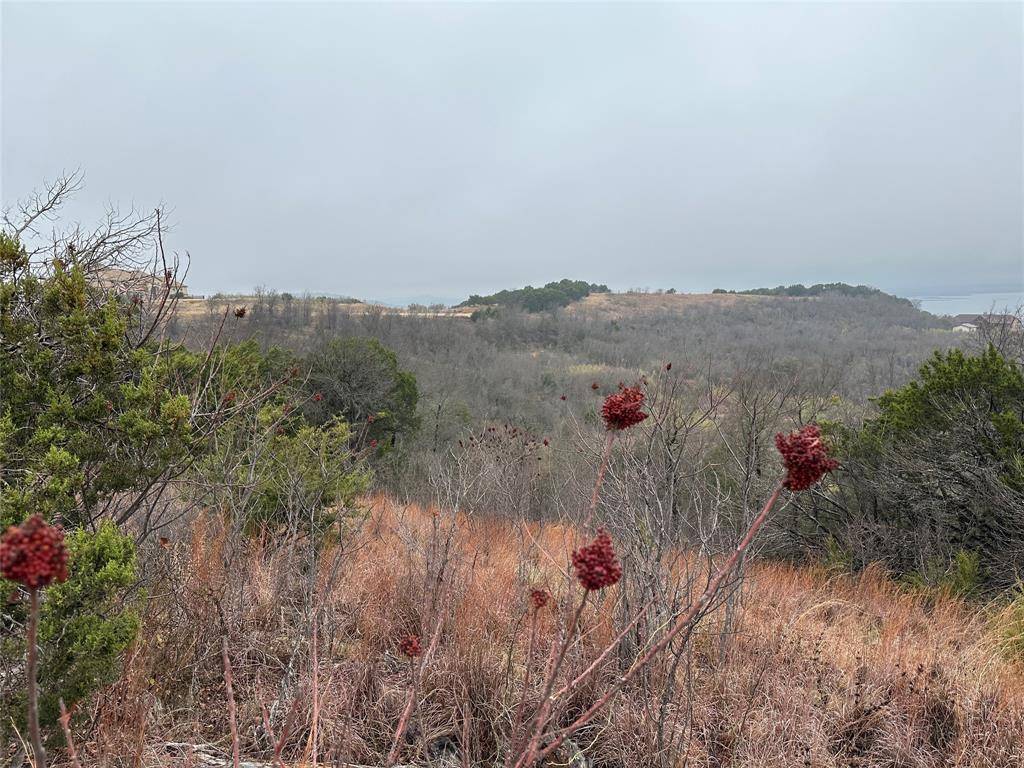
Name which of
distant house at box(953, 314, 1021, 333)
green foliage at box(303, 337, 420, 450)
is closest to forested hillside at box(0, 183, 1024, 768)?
distant house at box(953, 314, 1021, 333)

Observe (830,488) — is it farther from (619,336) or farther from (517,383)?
(619,336)

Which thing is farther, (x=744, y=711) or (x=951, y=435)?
(x=951, y=435)

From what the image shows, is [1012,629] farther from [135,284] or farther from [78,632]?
[135,284]

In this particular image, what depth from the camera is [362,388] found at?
15195 millimetres

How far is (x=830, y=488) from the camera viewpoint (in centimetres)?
921

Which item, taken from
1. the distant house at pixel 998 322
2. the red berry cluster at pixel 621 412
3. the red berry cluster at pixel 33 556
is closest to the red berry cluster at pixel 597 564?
the red berry cluster at pixel 621 412

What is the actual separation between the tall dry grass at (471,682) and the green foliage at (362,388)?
1056 cm

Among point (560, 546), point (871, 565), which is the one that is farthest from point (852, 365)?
point (560, 546)

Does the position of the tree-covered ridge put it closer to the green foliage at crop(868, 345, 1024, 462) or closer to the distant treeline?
the distant treeline

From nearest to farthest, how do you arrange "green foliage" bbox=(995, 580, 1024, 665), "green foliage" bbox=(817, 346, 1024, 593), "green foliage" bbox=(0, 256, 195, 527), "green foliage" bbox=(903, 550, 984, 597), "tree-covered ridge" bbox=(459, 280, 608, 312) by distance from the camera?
1. "green foliage" bbox=(0, 256, 195, 527)
2. "green foliage" bbox=(995, 580, 1024, 665)
3. "green foliage" bbox=(903, 550, 984, 597)
4. "green foliage" bbox=(817, 346, 1024, 593)
5. "tree-covered ridge" bbox=(459, 280, 608, 312)

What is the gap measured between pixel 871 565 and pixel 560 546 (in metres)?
3.81

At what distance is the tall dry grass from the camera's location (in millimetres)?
2527

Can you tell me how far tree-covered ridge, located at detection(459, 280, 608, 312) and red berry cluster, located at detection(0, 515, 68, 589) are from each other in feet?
221

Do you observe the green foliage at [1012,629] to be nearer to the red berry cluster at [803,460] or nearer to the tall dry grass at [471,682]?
the tall dry grass at [471,682]
